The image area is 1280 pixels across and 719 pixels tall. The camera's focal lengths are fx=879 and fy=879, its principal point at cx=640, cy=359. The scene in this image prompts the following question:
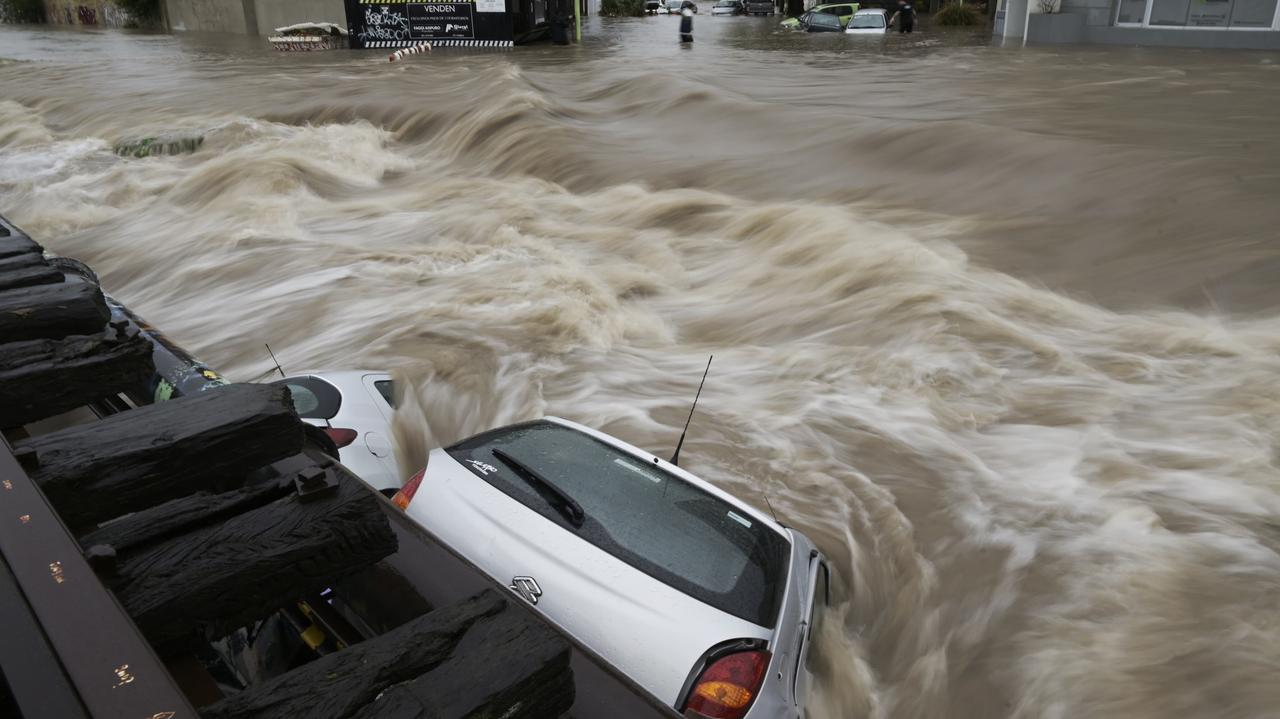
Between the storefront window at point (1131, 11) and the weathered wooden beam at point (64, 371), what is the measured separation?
2515cm

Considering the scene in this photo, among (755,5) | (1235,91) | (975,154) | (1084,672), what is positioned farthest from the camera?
(755,5)

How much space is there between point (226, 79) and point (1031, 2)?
2171cm

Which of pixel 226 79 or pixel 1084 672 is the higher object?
pixel 226 79

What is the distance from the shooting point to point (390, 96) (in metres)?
18.4

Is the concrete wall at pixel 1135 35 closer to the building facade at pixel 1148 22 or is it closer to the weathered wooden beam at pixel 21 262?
the building facade at pixel 1148 22

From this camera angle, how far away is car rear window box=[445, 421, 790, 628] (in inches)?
125

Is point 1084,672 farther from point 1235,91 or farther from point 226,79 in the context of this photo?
point 226,79

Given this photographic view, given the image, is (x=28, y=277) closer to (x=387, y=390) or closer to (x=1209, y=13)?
(x=387, y=390)

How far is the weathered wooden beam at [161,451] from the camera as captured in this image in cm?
238

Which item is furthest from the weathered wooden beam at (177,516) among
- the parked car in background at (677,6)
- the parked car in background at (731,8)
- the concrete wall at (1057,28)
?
the parked car in background at (677,6)

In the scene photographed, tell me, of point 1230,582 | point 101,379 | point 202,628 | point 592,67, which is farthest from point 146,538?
point 592,67

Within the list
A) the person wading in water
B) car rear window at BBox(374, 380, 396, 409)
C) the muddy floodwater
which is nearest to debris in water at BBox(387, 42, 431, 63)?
the muddy floodwater

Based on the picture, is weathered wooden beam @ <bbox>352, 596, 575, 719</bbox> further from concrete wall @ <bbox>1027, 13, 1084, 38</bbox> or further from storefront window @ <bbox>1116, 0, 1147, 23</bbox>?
concrete wall @ <bbox>1027, 13, 1084, 38</bbox>

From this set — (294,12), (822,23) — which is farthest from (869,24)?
(294,12)
